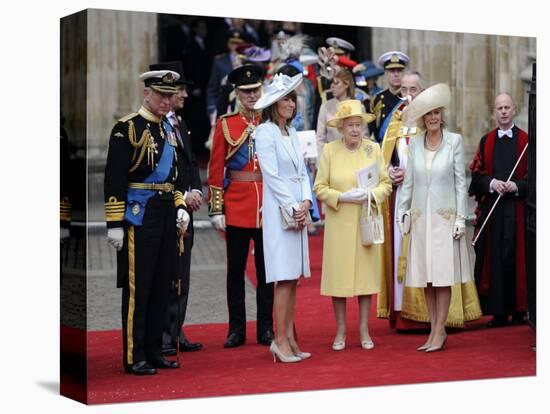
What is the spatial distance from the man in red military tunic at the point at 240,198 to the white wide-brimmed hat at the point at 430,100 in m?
1.07

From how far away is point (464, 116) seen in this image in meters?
10.5

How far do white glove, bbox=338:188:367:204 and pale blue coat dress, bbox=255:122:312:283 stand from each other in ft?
1.09

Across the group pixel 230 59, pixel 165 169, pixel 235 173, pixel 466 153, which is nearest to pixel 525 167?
pixel 466 153

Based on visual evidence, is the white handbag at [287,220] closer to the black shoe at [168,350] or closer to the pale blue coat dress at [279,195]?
the pale blue coat dress at [279,195]

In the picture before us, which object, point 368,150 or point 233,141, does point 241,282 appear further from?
point 368,150

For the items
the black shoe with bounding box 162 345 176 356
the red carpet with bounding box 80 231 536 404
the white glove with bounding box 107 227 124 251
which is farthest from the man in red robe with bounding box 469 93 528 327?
the white glove with bounding box 107 227 124 251

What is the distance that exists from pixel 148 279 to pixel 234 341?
Result: 1046mm

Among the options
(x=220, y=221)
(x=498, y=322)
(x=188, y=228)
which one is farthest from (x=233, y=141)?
(x=498, y=322)

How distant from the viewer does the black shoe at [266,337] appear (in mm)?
10023

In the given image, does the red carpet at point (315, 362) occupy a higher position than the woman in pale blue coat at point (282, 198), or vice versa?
the woman in pale blue coat at point (282, 198)

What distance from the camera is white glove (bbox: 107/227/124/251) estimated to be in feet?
29.3

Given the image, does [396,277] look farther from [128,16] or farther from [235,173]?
[128,16]

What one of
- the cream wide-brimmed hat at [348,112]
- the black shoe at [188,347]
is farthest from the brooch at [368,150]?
the black shoe at [188,347]

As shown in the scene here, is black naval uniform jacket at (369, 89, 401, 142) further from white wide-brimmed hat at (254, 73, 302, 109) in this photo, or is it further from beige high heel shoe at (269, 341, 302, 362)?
beige high heel shoe at (269, 341, 302, 362)
